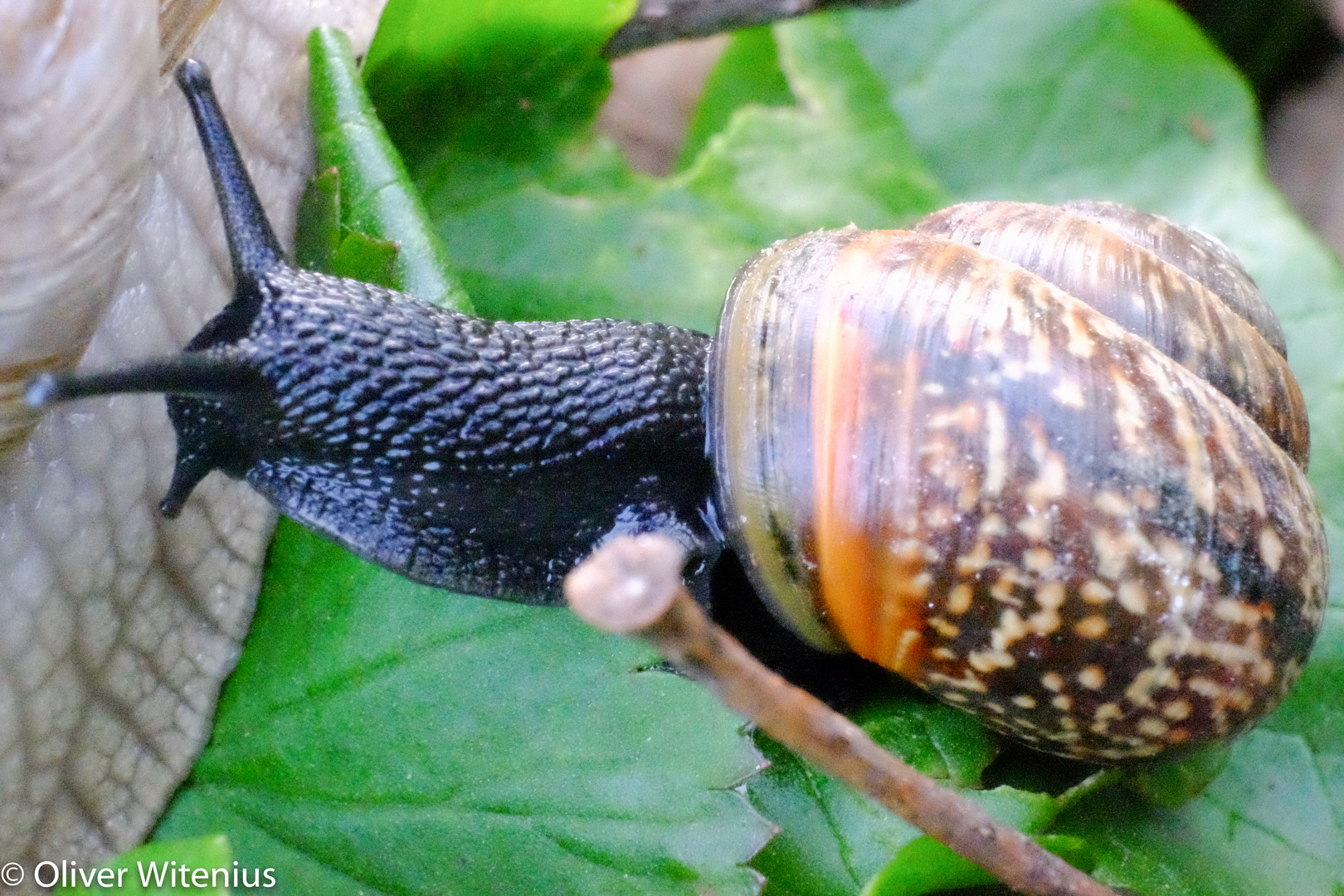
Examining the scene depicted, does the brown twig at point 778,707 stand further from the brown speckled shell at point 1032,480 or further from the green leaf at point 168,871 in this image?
the green leaf at point 168,871

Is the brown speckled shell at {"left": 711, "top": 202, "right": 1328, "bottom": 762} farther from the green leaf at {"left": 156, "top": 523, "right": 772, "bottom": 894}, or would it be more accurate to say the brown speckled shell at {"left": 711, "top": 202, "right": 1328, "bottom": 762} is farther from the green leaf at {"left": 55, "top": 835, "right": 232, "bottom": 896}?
the green leaf at {"left": 55, "top": 835, "right": 232, "bottom": 896}

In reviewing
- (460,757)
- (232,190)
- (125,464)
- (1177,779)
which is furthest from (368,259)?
(1177,779)

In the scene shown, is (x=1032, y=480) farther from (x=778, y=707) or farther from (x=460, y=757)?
(x=460, y=757)

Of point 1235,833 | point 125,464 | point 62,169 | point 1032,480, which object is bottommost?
point 1235,833

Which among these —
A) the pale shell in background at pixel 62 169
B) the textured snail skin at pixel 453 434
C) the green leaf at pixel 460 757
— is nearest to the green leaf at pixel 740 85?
the textured snail skin at pixel 453 434

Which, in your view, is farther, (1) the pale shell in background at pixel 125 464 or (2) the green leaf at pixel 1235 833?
(2) the green leaf at pixel 1235 833

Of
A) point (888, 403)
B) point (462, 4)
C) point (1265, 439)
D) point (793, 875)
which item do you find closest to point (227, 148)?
point (462, 4)
